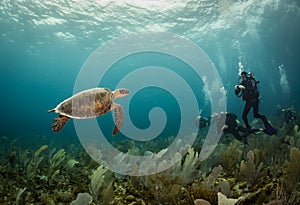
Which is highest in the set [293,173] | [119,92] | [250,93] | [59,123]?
[250,93]

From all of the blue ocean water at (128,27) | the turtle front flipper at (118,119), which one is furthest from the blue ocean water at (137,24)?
the turtle front flipper at (118,119)

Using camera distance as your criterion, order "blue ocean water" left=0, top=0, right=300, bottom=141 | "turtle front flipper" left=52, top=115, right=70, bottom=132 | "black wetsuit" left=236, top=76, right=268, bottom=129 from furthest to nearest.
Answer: "blue ocean water" left=0, top=0, right=300, bottom=141 → "black wetsuit" left=236, top=76, right=268, bottom=129 → "turtle front flipper" left=52, top=115, right=70, bottom=132

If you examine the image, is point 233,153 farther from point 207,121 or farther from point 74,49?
point 74,49

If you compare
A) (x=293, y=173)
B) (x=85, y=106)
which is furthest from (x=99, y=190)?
(x=293, y=173)

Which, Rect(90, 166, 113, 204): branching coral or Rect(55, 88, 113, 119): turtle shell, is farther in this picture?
Rect(55, 88, 113, 119): turtle shell

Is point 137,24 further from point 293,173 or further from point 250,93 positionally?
point 293,173

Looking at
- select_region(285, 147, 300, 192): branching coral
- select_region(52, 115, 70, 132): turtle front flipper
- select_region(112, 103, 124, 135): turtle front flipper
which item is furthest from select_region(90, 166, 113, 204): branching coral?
select_region(285, 147, 300, 192): branching coral

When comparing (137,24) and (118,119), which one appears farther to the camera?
(137,24)

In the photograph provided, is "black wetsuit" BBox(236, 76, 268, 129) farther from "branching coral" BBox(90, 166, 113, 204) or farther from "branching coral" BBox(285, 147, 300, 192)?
"branching coral" BBox(90, 166, 113, 204)

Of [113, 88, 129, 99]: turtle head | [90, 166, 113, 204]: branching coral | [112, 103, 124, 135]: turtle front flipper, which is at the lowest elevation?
[90, 166, 113, 204]: branching coral

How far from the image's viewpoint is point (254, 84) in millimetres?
8906

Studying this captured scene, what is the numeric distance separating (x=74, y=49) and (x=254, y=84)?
26860 mm

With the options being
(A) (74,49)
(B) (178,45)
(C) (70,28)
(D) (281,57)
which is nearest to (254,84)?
(C) (70,28)

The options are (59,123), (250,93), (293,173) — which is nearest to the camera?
(293,173)
